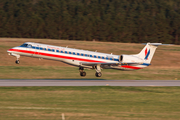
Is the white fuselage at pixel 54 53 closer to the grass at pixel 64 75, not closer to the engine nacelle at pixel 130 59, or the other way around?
the engine nacelle at pixel 130 59

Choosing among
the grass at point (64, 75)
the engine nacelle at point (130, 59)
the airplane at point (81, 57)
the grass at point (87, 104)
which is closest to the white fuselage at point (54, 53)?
the airplane at point (81, 57)

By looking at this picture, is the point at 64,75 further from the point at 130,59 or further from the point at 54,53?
the point at 130,59

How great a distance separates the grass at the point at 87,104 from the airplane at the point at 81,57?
8967mm

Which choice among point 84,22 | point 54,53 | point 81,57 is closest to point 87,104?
point 54,53

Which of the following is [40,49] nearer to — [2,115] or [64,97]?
[64,97]

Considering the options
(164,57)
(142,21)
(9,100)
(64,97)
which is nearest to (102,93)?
(64,97)

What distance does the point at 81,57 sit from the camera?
3133 cm

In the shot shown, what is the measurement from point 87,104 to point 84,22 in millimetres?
72773

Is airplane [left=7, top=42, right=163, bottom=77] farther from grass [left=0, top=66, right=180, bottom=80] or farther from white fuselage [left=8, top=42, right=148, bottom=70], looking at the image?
grass [left=0, top=66, right=180, bottom=80]

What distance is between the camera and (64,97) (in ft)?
59.2

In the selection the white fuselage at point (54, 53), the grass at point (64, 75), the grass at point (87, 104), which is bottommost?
the grass at point (64, 75)

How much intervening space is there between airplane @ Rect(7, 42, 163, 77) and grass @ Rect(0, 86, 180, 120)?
8.97 m

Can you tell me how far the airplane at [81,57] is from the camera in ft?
98.6

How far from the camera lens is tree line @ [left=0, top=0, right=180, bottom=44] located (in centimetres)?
8410
